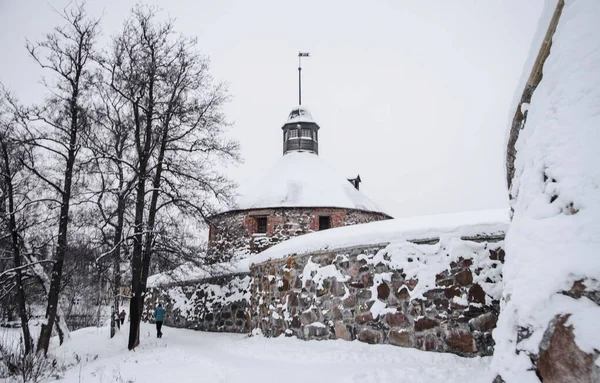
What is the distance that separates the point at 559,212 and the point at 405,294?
4.36 metres

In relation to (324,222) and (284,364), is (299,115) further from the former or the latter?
(284,364)

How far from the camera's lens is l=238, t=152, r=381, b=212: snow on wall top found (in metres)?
17.4

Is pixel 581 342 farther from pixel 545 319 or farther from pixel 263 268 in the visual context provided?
pixel 263 268

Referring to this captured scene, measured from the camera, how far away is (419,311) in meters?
6.19

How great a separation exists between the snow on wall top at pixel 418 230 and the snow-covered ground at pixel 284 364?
1.88 metres

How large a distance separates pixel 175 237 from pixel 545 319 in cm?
988

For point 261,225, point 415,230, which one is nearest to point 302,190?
point 261,225

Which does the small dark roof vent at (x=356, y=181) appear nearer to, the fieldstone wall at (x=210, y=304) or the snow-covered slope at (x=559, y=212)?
the fieldstone wall at (x=210, y=304)

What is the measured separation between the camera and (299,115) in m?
24.2

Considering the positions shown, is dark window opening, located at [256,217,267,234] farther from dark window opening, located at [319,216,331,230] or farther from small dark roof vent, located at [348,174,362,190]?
small dark roof vent, located at [348,174,362,190]

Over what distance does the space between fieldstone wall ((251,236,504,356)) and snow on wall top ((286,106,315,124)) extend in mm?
16315

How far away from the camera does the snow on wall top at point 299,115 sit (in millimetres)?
23775

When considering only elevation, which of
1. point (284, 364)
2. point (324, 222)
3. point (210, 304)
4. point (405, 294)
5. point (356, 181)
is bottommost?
point (284, 364)

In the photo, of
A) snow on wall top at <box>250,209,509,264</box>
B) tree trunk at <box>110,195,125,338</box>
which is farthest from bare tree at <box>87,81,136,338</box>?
snow on wall top at <box>250,209,509,264</box>
